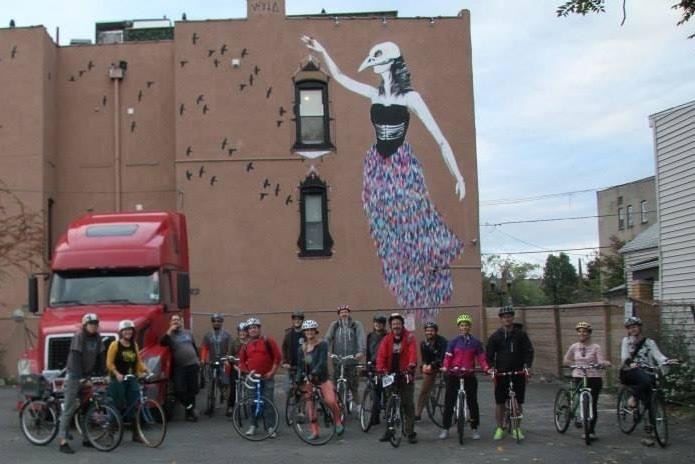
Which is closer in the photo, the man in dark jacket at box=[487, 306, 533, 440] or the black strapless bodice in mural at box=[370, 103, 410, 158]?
the man in dark jacket at box=[487, 306, 533, 440]

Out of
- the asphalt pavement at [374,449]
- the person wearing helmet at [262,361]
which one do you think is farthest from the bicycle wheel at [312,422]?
the person wearing helmet at [262,361]

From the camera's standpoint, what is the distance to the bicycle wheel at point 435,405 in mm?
14938

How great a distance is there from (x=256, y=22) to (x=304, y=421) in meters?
15.2

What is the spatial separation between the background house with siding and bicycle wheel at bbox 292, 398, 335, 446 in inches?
374

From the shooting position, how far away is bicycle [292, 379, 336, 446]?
12.9 metres

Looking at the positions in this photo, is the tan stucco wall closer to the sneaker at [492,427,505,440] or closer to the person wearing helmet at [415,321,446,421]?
the person wearing helmet at [415,321,446,421]

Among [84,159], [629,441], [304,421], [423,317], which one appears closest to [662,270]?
[423,317]

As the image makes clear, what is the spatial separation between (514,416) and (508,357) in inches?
33.6

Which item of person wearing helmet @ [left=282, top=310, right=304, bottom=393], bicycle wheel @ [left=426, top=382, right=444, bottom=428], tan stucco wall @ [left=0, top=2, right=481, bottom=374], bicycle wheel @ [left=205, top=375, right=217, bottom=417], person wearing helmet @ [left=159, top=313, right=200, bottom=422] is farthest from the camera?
A: tan stucco wall @ [left=0, top=2, right=481, bottom=374]

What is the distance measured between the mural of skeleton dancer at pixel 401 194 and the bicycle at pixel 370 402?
1062cm

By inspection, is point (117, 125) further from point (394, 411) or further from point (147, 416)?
point (394, 411)

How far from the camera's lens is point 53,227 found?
2583cm

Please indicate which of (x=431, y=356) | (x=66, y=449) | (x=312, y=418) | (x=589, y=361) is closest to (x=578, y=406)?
(x=589, y=361)

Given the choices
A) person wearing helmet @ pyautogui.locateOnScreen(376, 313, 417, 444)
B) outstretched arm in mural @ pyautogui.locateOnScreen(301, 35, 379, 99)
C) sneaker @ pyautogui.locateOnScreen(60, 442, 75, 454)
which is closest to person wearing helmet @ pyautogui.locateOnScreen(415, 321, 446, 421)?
person wearing helmet @ pyautogui.locateOnScreen(376, 313, 417, 444)
